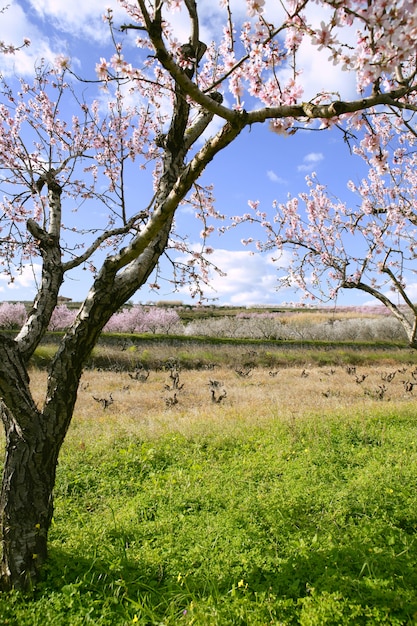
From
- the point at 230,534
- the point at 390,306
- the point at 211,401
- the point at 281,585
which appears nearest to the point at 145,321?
the point at 211,401


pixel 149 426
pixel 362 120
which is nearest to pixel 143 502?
pixel 149 426

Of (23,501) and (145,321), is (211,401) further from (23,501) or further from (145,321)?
(145,321)

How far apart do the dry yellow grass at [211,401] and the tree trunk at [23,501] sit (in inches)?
148

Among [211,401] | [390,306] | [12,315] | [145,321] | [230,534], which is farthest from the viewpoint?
[145,321]

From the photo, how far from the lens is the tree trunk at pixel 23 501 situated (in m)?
3.64

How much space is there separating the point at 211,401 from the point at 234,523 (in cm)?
723

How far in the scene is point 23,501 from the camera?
366 cm

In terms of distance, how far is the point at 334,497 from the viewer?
5270 millimetres

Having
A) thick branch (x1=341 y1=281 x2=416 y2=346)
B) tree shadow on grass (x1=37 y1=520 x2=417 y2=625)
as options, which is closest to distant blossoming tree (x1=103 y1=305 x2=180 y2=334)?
thick branch (x1=341 y1=281 x2=416 y2=346)

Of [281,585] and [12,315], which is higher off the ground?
[12,315]

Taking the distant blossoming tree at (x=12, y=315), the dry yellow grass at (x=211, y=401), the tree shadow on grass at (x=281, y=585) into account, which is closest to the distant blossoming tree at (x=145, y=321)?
the distant blossoming tree at (x=12, y=315)

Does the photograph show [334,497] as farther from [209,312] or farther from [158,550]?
[209,312]

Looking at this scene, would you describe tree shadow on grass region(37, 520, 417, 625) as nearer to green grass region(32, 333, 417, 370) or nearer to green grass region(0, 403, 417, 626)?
green grass region(0, 403, 417, 626)

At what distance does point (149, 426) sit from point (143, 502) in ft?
10.3
